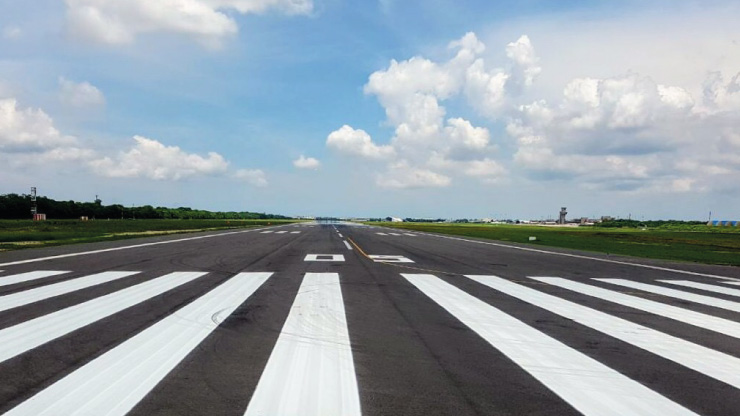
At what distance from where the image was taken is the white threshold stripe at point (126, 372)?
3.19 meters

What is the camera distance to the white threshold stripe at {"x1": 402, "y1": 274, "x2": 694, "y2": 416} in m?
3.32

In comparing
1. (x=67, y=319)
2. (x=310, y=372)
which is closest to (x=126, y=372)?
(x=310, y=372)

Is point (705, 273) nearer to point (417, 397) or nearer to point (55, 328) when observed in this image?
point (417, 397)

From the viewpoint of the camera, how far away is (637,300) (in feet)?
26.3

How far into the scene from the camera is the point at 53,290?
313 inches

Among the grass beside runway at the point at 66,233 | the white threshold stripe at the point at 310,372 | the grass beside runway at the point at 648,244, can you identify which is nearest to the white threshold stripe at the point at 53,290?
the white threshold stripe at the point at 310,372

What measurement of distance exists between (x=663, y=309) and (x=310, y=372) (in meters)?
6.07

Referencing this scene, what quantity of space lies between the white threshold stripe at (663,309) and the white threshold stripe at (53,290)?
9339mm

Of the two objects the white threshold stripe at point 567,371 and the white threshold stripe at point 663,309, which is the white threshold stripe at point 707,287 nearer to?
the white threshold stripe at point 663,309

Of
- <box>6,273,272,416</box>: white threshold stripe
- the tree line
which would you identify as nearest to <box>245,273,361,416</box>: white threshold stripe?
<box>6,273,272,416</box>: white threshold stripe

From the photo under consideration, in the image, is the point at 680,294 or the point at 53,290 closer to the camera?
the point at 53,290

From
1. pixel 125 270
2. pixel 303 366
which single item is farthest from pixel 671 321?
pixel 125 270

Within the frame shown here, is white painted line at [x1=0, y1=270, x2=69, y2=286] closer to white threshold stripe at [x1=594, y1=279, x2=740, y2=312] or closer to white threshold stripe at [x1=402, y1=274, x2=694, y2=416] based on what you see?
white threshold stripe at [x1=402, y1=274, x2=694, y2=416]

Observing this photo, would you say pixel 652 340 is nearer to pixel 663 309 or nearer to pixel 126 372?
pixel 663 309
